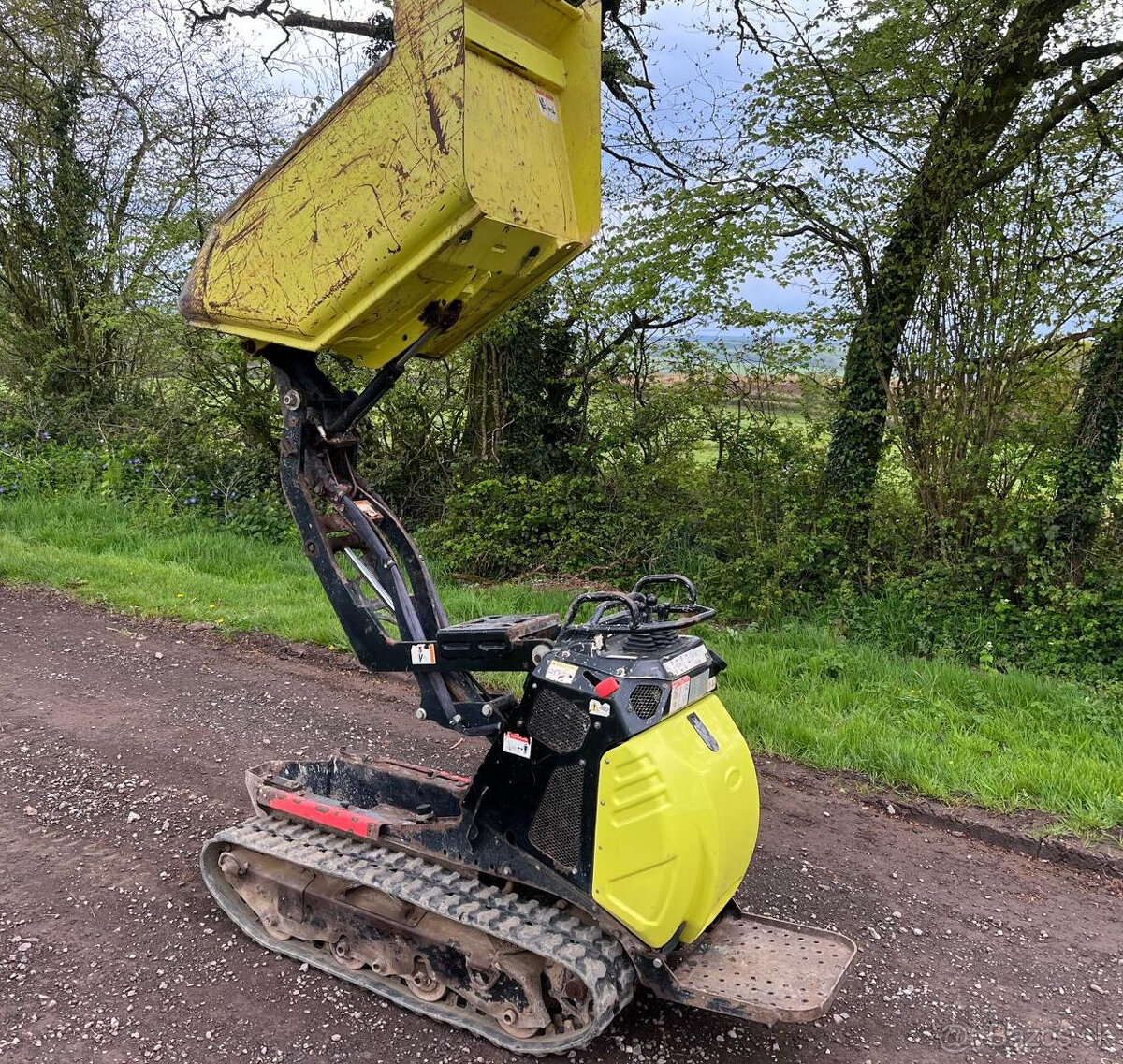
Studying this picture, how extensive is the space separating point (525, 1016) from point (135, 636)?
16.7ft

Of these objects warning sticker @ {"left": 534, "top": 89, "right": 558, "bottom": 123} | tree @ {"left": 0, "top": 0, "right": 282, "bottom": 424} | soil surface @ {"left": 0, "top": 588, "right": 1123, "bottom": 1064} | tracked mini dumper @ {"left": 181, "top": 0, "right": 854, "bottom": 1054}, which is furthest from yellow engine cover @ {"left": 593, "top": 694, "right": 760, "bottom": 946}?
tree @ {"left": 0, "top": 0, "right": 282, "bottom": 424}

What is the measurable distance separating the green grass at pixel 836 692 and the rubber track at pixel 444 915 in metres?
2.55

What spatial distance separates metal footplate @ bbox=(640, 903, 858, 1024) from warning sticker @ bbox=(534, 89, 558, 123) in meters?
2.83

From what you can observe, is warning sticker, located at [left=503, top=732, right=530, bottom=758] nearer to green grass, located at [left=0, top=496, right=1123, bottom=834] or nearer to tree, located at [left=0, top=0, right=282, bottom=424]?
green grass, located at [left=0, top=496, right=1123, bottom=834]

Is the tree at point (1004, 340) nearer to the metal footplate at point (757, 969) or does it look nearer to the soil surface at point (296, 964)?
the soil surface at point (296, 964)

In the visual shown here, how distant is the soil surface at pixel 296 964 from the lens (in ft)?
9.69

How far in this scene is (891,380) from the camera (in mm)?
7527

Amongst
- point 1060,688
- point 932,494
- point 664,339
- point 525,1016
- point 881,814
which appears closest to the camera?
point 525,1016

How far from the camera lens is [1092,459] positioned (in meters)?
6.57

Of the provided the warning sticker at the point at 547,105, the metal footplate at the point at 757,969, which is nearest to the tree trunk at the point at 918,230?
the metal footplate at the point at 757,969

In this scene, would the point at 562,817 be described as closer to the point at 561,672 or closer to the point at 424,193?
the point at 561,672

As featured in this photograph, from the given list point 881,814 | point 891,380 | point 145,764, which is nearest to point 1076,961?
point 881,814

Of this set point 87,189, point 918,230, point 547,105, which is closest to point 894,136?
point 918,230

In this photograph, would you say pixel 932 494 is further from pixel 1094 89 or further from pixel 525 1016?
pixel 525 1016
